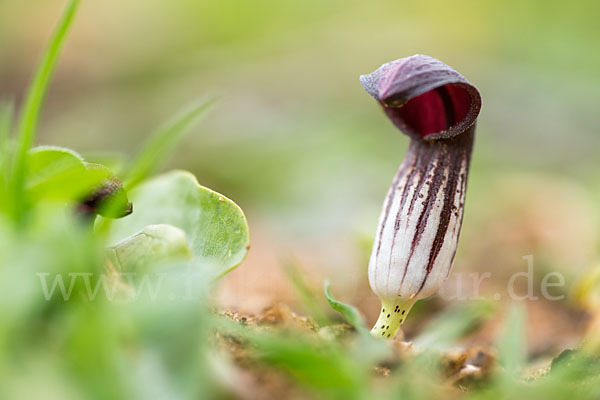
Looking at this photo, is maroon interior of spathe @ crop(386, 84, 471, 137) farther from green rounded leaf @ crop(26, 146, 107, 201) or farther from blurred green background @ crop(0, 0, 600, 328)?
blurred green background @ crop(0, 0, 600, 328)

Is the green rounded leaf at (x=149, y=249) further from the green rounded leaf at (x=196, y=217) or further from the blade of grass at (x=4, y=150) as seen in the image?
the blade of grass at (x=4, y=150)

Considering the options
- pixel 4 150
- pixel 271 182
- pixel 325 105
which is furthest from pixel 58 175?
pixel 325 105

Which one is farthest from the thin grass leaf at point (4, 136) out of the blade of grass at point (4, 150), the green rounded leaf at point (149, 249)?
the green rounded leaf at point (149, 249)

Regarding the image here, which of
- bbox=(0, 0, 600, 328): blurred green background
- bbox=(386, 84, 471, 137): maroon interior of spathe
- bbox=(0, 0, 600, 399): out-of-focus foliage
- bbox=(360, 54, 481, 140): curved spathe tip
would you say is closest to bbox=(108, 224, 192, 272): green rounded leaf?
bbox=(0, 0, 600, 399): out-of-focus foliage

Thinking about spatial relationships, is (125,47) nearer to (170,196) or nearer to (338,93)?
(338,93)

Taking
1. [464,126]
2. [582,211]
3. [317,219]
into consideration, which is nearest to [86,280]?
[464,126]

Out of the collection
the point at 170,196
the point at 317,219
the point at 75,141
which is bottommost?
the point at 317,219

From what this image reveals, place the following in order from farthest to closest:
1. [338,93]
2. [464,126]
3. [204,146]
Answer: [338,93] < [204,146] < [464,126]
